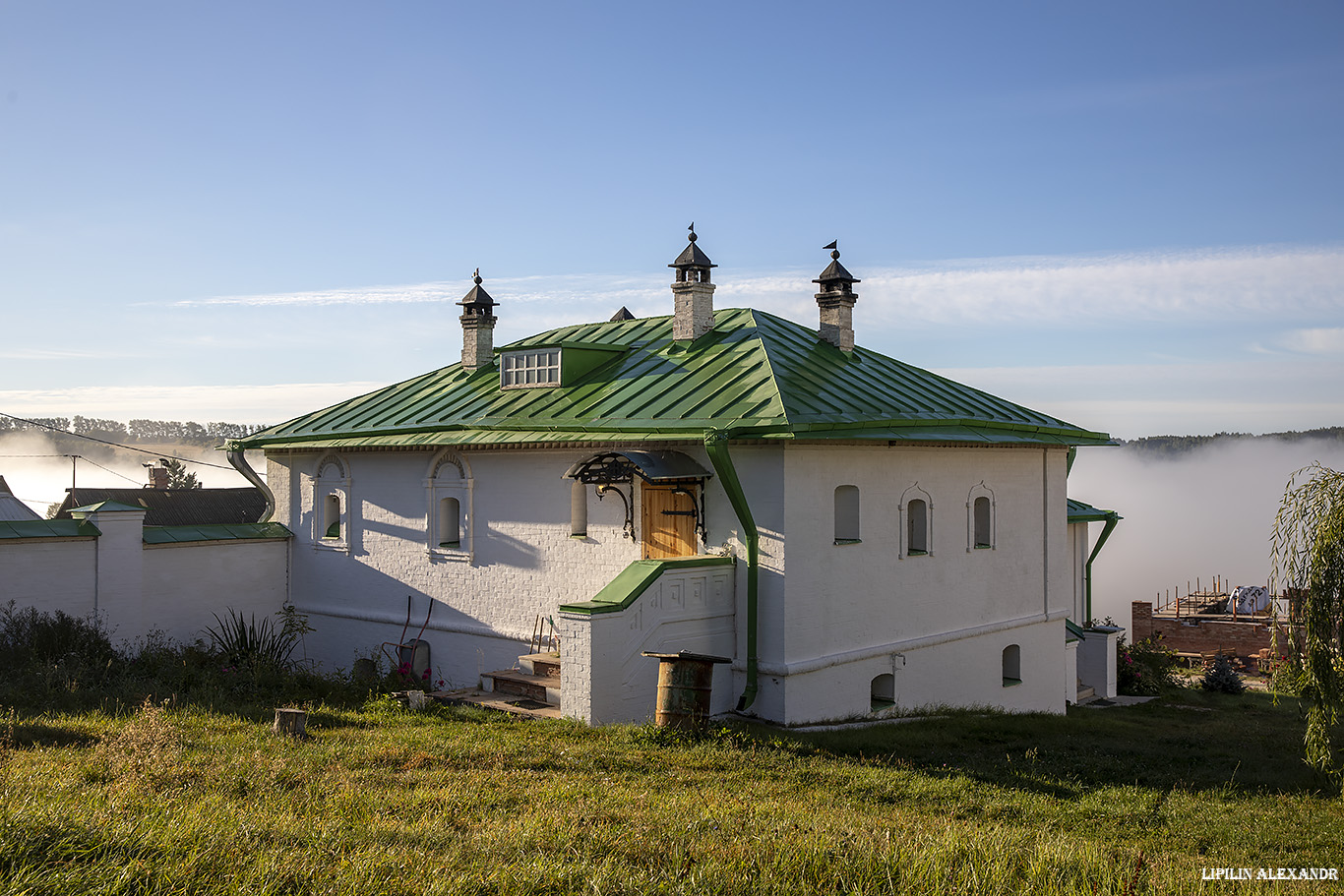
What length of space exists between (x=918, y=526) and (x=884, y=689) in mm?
2696

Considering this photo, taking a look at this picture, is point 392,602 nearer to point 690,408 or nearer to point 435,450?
point 435,450

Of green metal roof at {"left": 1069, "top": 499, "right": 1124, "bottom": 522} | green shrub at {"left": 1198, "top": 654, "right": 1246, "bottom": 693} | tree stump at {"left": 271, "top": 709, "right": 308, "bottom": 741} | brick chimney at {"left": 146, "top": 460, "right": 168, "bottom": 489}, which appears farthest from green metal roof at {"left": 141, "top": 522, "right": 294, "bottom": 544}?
brick chimney at {"left": 146, "top": 460, "right": 168, "bottom": 489}

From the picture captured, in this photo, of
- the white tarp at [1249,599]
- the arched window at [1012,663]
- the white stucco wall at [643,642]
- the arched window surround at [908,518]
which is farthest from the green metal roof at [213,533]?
the white tarp at [1249,599]

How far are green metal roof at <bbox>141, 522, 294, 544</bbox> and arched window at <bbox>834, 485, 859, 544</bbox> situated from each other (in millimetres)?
11509

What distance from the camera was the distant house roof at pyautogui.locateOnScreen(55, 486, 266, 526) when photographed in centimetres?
4078

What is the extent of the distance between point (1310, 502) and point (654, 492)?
855 centimetres

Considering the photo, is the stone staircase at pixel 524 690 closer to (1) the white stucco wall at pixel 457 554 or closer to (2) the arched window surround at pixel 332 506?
(1) the white stucco wall at pixel 457 554

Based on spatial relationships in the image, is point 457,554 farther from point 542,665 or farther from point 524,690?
point 524,690

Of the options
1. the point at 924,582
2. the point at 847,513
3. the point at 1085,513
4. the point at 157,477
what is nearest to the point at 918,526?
the point at 924,582

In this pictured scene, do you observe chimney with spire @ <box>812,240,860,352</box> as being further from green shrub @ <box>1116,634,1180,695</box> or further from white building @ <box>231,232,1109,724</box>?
green shrub @ <box>1116,634,1180,695</box>

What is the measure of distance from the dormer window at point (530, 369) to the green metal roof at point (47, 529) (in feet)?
24.8

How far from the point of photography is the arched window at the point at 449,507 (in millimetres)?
17656

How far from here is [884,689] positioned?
15.9m

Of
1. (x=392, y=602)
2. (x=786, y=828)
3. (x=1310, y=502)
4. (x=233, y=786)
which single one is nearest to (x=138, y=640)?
(x=392, y=602)
